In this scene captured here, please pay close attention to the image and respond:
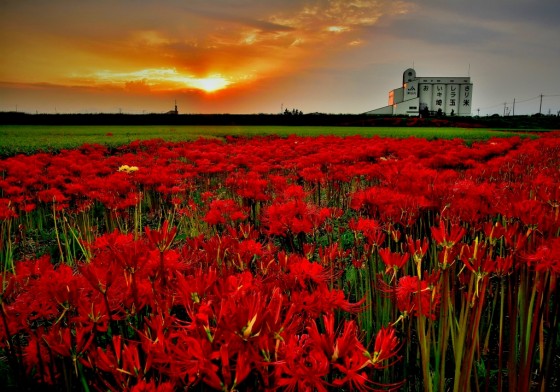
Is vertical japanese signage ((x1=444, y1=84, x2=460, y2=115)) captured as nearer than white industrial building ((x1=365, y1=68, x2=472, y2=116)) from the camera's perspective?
No

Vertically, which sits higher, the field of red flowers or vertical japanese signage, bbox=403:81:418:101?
vertical japanese signage, bbox=403:81:418:101

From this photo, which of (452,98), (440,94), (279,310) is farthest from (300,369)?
(452,98)

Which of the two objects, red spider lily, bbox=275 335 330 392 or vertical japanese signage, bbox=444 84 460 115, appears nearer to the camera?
red spider lily, bbox=275 335 330 392

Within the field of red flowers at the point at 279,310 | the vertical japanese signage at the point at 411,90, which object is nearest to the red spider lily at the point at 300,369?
the field of red flowers at the point at 279,310

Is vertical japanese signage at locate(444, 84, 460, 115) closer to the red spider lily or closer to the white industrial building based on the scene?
the white industrial building

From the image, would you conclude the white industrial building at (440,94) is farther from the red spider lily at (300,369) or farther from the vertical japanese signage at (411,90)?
the red spider lily at (300,369)

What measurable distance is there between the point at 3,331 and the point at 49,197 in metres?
4.05

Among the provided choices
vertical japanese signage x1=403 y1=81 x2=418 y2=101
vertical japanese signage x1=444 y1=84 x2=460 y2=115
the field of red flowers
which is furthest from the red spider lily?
vertical japanese signage x1=444 y1=84 x2=460 y2=115

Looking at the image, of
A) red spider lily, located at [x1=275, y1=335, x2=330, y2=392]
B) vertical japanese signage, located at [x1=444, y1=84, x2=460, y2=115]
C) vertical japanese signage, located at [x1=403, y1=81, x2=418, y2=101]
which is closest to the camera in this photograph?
red spider lily, located at [x1=275, y1=335, x2=330, y2=392]

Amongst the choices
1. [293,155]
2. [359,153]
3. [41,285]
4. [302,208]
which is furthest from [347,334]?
[293,155]

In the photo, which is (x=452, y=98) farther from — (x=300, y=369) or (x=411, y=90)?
(x=300, y=369)

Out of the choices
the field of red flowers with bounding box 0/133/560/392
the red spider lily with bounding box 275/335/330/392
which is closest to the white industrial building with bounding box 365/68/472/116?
the field of red flowers with bounding box 0/133/560/392

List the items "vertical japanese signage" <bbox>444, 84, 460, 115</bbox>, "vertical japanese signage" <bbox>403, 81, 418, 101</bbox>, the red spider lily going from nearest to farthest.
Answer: the red spider lily < "vertical japanese signage" <bbox>403, 81, 418, 101</bbox> < "vertical japanese signage" <bbox>444, 84, 460, 115</bbox>

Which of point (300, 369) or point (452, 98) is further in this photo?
point (452, 98)
